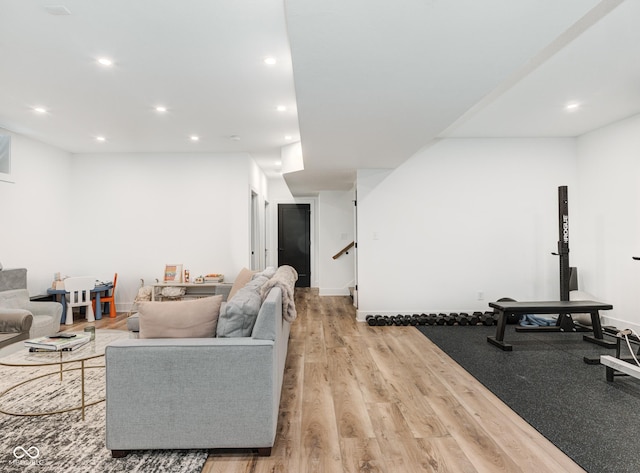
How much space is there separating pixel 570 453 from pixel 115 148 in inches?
254

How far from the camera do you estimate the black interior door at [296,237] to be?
925 cm

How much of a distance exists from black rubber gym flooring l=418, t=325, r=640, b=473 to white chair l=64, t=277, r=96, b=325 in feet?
15.7

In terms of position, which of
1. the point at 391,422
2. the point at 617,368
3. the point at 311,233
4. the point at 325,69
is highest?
the point at 325,69

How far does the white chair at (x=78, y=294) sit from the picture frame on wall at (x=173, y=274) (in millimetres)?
995

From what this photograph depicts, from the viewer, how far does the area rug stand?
6.58 feet

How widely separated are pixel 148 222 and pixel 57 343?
12.6 ft

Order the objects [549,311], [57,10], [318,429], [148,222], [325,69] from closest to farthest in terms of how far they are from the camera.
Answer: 1. [325,69]
2. [57,10]
3. [318,429]
4. [549,311]
5. [148,222]

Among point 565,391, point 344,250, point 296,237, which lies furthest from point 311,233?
point 565,391

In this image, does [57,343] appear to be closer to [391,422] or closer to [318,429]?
[318,429]

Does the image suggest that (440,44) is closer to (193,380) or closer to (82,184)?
(193,380)

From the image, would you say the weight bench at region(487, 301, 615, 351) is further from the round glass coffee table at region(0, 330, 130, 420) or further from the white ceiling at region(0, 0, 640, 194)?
the round glass coffee table at region(0, 330, 130, 420)

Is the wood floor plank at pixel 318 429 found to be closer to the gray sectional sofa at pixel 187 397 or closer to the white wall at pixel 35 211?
the gray sectional sofa at pixel 187 397

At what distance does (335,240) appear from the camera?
8.02m

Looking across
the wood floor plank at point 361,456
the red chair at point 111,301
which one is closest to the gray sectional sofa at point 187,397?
the wood floor plank at point 361,456
